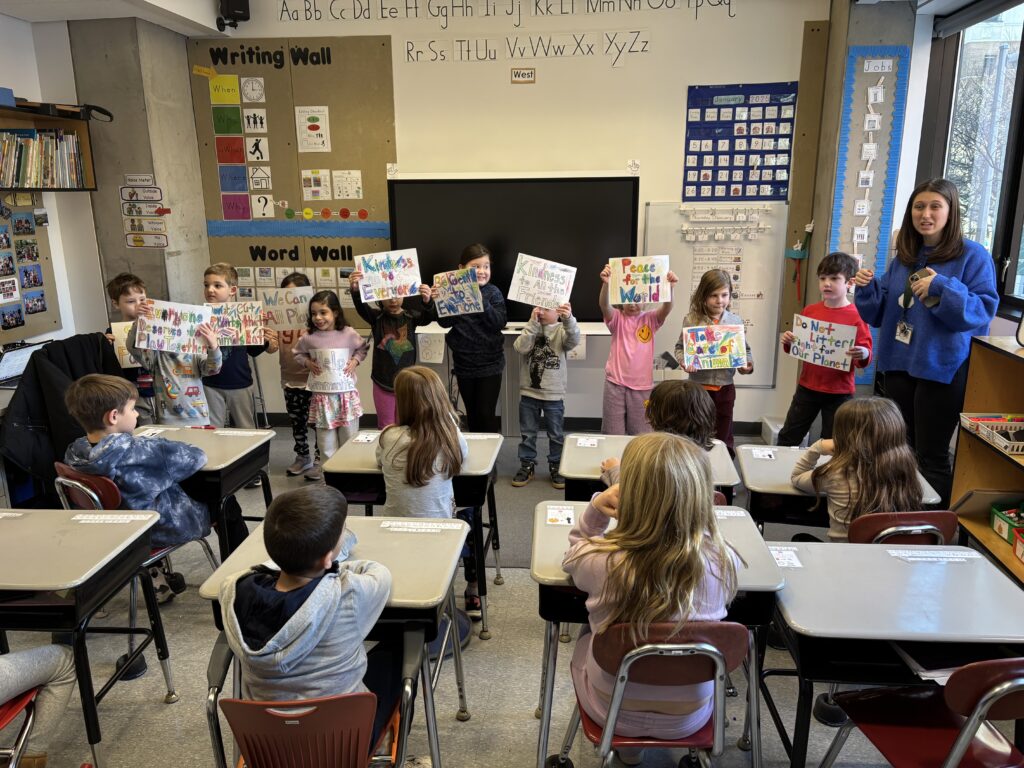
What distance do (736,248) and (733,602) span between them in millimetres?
3425

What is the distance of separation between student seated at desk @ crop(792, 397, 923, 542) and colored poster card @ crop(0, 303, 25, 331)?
4.31 meters

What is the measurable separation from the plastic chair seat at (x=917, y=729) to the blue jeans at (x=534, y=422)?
260cm

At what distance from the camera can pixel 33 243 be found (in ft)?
14.2

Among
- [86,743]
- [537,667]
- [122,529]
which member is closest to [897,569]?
[537,667]

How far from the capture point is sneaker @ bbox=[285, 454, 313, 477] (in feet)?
14.6

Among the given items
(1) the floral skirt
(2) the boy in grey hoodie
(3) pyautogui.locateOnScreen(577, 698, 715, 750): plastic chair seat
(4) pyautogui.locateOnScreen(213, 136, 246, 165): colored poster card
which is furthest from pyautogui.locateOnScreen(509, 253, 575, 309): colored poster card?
(4) pyautogui.locateOnScreen(213, 136, 246, 165): colored poster card

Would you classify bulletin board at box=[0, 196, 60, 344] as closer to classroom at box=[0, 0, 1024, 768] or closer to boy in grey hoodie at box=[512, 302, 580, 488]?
classroom at box=[0, 0, 1024, 768]

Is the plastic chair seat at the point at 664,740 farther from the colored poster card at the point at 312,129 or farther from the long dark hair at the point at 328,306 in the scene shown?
the colored poster card at the point at 312,129

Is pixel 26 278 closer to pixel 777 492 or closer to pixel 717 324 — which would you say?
pixel 717 324

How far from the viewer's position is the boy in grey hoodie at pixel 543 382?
408cm

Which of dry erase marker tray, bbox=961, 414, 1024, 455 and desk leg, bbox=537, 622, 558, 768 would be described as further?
dry erase marker tray, bbox=961, 414, 1024, 455

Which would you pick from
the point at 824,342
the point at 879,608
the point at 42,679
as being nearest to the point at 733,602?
the point at 879,608

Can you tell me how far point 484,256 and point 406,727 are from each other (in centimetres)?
277

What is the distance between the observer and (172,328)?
347cm
